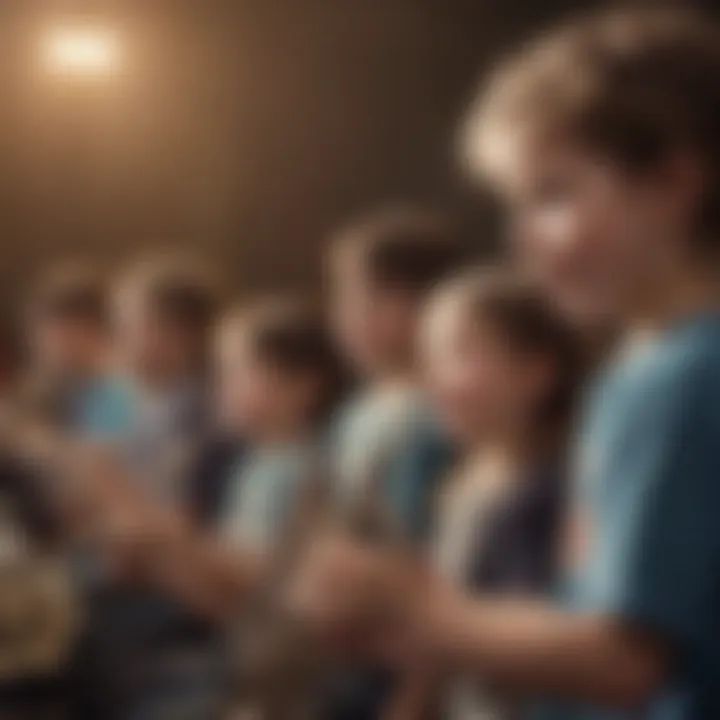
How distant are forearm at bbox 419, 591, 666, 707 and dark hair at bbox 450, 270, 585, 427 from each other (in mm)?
109

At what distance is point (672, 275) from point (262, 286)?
0.22m

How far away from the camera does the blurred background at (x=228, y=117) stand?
79cm

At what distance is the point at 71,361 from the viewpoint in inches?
31.4

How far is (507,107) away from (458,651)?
28 cm

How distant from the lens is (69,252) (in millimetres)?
795

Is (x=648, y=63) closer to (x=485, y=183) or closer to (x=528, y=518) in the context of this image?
(x=485, y=183)

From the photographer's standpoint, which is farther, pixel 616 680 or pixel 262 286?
pixel 262 286

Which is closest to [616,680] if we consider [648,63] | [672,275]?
[672,275]

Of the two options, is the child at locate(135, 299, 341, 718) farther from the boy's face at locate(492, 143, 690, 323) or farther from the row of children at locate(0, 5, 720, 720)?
the boy's face at locate(492, 143, 690, 323)

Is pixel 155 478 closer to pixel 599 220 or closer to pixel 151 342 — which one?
pixel 151 342

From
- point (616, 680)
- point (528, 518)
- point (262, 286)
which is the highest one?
point (262, 286)

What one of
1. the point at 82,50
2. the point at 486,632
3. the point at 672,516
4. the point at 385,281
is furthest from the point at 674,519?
the point at 82,50

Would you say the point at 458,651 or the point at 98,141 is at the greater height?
the point at 98,141

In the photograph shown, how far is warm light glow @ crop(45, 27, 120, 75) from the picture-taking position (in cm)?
81
